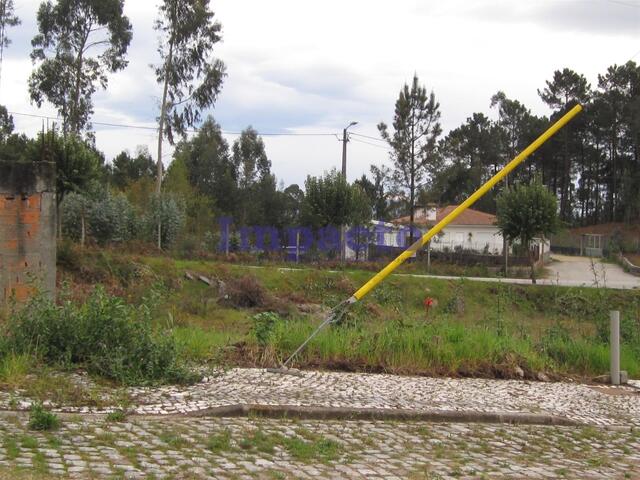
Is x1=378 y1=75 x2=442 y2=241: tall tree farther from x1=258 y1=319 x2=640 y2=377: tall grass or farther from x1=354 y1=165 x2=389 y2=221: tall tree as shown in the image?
x1=258 y1=319 x2=640 y2=377: tall grass

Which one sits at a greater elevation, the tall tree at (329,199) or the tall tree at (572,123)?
the tall tree at (572,123)

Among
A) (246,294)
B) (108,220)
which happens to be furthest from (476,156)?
(246,294)

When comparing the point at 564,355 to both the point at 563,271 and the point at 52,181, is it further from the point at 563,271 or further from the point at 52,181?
the point at 563,271

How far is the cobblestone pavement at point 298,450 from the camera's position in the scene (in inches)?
194

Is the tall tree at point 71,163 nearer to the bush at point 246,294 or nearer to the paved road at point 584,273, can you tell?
the bush at point 246,294

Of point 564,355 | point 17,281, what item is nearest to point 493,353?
point 564,355

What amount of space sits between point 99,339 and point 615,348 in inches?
286

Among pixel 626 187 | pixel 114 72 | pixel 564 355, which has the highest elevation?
pixel 114 72

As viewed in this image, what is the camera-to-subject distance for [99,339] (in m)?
8.02

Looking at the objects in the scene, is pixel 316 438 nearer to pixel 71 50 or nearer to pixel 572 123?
pixel 71 50

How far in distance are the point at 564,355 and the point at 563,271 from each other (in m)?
35.6

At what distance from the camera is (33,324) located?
7.99m

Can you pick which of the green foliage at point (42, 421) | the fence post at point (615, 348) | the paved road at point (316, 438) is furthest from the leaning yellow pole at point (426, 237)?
the green foliage at point (42, 421)

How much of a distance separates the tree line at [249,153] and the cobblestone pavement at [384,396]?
8.81 meters
